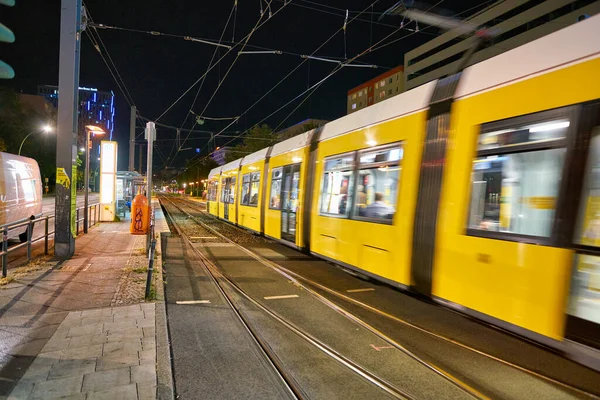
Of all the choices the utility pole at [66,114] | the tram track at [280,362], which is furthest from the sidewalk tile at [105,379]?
the utility pole at [66,114]

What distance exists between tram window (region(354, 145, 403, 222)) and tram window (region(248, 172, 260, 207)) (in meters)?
7.54

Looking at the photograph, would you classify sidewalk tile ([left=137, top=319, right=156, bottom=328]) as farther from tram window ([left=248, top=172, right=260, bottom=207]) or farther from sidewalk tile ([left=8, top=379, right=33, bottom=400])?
tram window ([left=248, top=172, right=260, bottom=207])

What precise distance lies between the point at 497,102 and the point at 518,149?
1.95 ft

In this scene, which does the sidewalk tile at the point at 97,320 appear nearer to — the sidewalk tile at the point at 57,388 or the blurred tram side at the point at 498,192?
the sidewalk tile at the point at 57,388

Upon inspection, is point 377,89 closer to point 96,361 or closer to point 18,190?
point 18,190

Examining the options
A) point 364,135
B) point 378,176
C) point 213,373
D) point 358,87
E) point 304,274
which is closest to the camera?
point 213,373

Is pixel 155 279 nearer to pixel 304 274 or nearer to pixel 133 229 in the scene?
pixel 304 274

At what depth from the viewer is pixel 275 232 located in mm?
11805

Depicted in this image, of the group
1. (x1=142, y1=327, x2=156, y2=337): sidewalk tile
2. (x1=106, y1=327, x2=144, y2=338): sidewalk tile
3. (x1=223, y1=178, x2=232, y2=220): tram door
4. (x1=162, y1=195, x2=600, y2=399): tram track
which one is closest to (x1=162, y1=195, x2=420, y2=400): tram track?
(x1=162, y1=195, x2=600, y2=399): tram track

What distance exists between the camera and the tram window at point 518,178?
145 inches

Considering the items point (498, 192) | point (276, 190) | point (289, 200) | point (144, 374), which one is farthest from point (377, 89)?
point (144, 374)

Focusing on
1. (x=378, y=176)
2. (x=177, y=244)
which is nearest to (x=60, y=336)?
(x=378, y=176)

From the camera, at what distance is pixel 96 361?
394cm

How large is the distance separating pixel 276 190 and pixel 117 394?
8.86 metres
